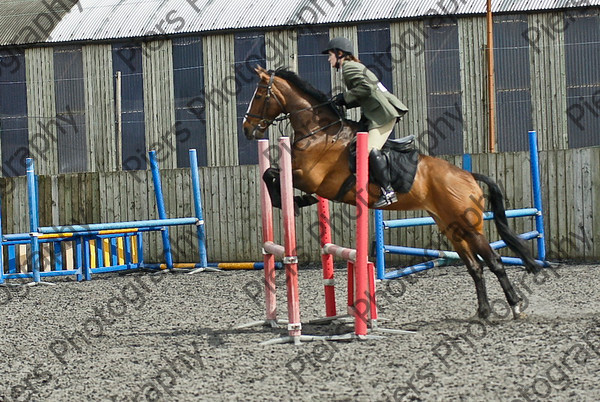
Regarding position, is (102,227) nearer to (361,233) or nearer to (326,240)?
(326,240)

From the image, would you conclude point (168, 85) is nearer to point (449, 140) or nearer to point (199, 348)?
point (449, 140)

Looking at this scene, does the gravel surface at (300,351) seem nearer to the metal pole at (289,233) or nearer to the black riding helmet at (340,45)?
the metal pole at (289,233)

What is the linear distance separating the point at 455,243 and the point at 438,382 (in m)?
3.04

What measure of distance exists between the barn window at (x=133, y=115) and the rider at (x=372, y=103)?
49.7ft

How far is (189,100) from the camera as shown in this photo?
2270cm

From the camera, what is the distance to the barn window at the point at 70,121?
23.3 meters

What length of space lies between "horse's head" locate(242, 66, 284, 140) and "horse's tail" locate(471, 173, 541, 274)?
6.41 ft

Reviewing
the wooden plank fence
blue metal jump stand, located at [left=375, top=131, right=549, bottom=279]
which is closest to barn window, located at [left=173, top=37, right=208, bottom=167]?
the wooden plank fence

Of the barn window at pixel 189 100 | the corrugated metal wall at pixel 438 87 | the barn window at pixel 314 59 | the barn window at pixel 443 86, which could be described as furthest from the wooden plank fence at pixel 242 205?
the barn window at pixel 314 59

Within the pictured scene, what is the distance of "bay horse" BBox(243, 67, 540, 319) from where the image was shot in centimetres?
814

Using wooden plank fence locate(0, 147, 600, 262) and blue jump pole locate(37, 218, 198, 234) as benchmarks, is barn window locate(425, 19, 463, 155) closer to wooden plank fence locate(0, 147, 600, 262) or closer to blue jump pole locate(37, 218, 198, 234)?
wooden plank fence locate(0, 147, 600, 262)

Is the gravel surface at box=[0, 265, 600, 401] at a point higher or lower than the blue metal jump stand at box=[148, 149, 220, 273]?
lower

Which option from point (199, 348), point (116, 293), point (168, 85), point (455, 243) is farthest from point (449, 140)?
point (199, 348)

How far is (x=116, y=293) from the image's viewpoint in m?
12.1
